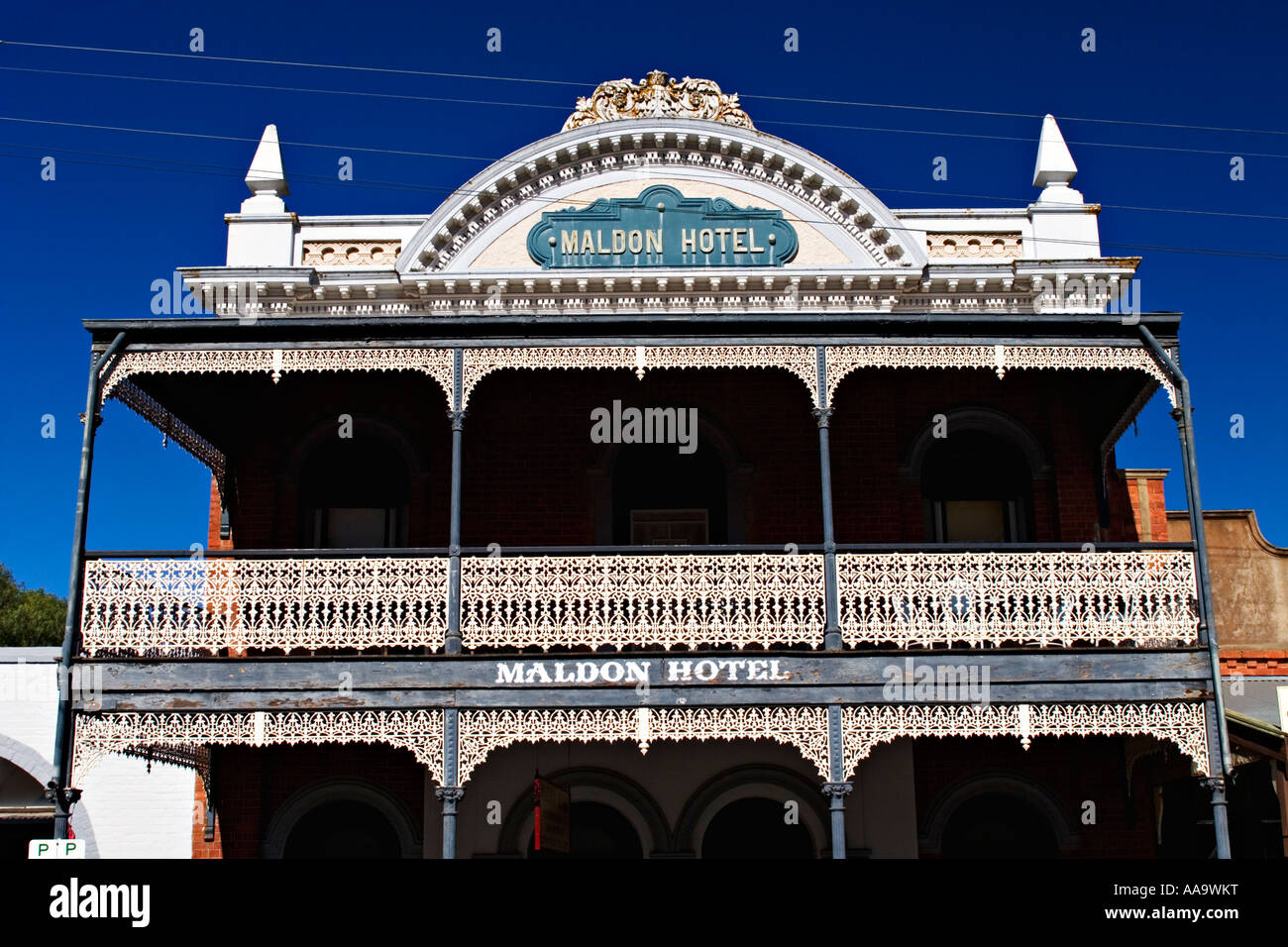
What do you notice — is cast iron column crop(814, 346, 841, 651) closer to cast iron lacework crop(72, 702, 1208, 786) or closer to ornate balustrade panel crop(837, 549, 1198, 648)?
ornate balustrade panel crop(837, 549, 1198, 648)

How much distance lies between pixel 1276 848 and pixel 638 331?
1006 centimetres

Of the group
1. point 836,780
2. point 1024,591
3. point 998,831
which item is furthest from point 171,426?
point 998,831

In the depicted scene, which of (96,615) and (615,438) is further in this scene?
(615,438)

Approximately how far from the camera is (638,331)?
12945 millimetres

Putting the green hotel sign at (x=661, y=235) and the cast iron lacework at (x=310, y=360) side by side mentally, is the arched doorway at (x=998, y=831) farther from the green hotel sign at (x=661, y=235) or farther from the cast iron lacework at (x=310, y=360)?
the cast iron lacework at (x=310, y=360)

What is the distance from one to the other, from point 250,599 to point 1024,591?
6.77 m

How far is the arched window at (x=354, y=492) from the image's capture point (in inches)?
610

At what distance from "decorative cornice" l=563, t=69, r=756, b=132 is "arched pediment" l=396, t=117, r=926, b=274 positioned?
1.59ft

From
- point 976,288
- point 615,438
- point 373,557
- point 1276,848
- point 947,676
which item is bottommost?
point 1276,848

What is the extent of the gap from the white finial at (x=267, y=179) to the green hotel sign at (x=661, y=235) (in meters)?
3.19
